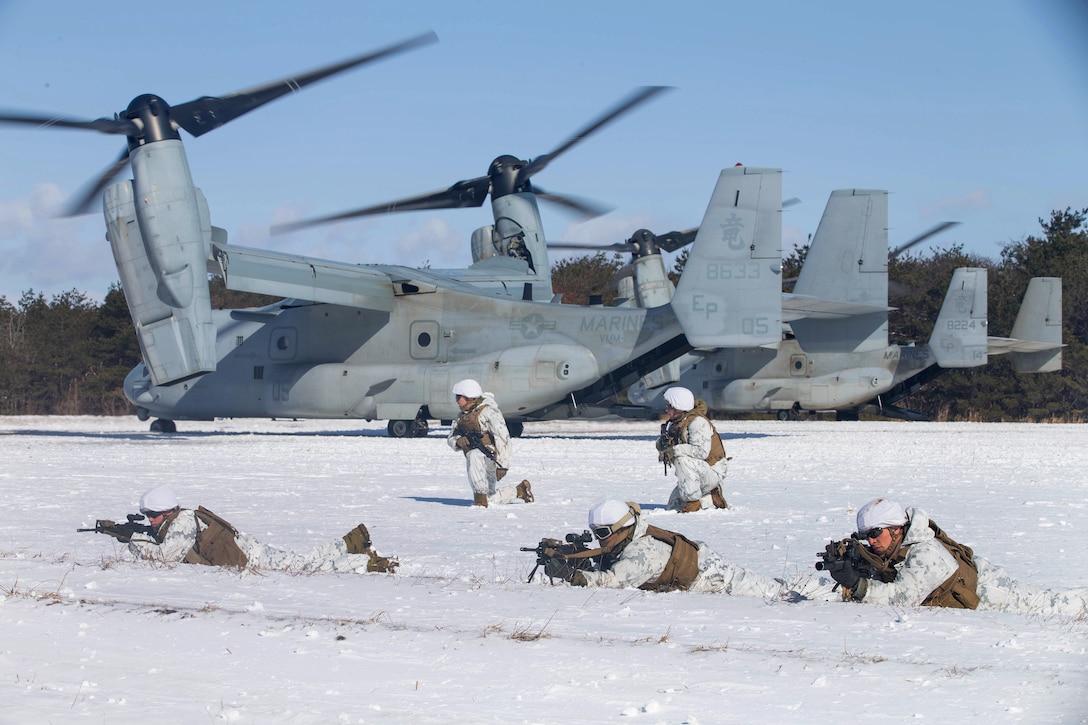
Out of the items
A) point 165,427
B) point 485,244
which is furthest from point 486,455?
point 165,427

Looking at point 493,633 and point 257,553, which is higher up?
point 257,553

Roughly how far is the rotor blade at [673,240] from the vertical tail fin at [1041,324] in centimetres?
1301

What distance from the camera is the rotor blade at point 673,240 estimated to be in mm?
35125

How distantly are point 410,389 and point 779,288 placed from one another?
9.37 metres

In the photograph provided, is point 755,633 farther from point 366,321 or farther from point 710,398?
point 710,398

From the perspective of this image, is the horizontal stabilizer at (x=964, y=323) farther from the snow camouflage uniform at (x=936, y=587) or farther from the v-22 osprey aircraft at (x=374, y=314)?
the snow camouflage uniform at (x=936, y=587)

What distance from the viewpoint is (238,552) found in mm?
9008

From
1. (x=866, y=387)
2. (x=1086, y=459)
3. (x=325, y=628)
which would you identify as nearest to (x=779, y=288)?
(x=1086, y=459)

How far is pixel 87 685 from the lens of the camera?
5.39 metres

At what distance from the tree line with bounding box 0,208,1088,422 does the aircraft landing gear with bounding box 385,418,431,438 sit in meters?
20.5

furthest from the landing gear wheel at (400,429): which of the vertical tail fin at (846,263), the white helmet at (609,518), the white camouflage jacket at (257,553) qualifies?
the white helmet at (609,518)

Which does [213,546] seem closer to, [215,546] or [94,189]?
[215,546]

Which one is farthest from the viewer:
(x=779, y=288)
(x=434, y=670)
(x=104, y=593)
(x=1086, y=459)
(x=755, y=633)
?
(x=779, y=288)

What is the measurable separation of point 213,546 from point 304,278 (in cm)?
1831
